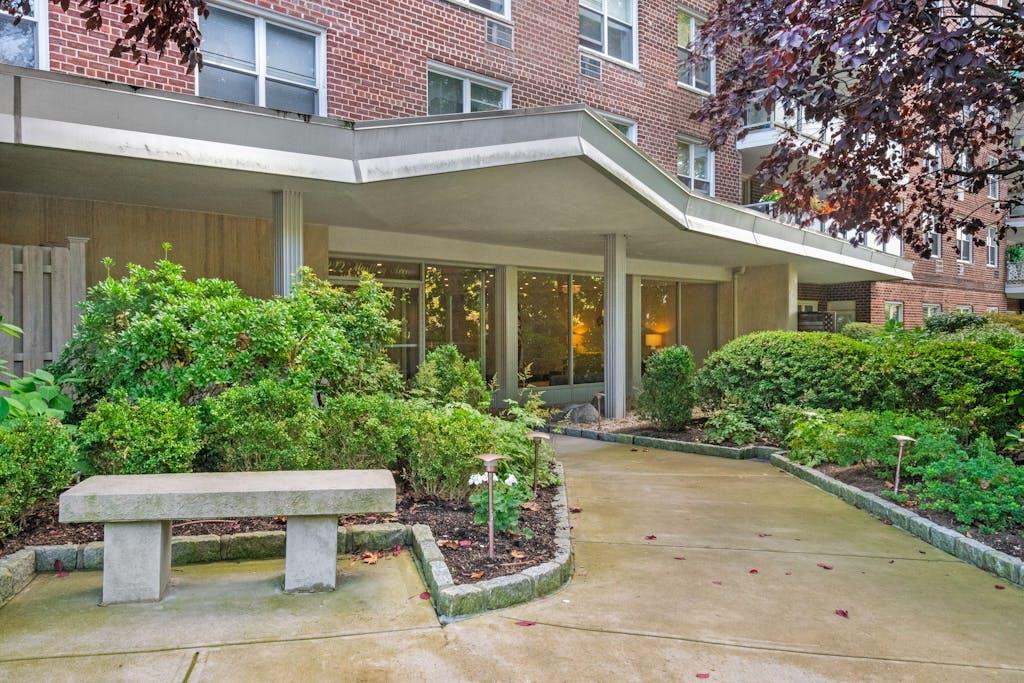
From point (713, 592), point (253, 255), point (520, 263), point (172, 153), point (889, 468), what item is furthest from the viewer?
point (520, 263)

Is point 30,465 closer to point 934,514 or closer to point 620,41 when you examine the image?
point 934,514

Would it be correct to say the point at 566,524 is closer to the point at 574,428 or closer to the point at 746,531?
the point at 746,531

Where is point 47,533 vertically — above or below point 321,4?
below

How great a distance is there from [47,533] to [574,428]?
7515 mm

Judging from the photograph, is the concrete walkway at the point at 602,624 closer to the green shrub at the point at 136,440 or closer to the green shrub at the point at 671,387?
the green shrub at the point at 136,440

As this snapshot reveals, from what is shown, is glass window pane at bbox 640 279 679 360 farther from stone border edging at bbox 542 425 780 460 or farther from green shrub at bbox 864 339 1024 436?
green shrub at bbox 864 339 1024 436

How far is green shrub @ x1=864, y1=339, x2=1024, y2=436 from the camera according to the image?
7523 mm

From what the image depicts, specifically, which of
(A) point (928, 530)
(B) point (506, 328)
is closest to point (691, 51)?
(B) point (506, 328)

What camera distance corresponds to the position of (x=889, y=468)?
726cm

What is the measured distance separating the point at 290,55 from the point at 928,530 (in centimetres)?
968

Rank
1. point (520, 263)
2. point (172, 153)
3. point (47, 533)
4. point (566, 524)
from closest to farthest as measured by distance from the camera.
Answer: point (47, 533) → point (566, 524) → point (172, 153) → point (520, 263)

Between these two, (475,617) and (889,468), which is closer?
(475,617)

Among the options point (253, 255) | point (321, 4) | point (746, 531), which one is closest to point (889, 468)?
point (746, 531)

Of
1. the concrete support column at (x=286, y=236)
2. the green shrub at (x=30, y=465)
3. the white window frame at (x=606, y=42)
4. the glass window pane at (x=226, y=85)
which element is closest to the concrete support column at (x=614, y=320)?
the white window frame at (x=606, y=42)
